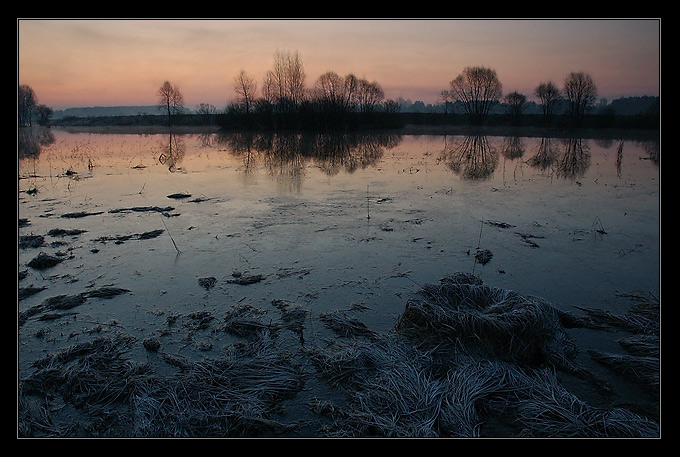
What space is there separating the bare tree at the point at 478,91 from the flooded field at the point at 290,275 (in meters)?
42.2

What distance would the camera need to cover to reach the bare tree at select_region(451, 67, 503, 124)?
52125mm

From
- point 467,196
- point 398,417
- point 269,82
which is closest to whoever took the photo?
point 398,417

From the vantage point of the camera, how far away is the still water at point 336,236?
5.54 m

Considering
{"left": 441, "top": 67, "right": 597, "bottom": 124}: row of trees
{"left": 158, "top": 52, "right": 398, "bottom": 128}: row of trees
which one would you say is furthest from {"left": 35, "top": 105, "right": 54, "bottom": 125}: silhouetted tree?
{"left": 441, "top": 67, "right": 597, "bottom": 124}: row of trees

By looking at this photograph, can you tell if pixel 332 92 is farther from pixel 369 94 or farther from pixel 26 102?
pixel 26 102

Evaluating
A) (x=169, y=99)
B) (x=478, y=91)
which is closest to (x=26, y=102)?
(x=169, y=99)

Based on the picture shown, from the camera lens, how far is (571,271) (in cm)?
626

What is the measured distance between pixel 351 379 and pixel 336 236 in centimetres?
426

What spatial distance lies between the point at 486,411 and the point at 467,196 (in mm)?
8692

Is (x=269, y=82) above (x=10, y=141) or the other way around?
above

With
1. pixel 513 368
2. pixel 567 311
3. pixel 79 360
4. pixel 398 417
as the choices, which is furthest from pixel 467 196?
pixel 79 360

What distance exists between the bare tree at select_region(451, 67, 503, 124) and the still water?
130 feet

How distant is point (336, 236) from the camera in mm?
7844

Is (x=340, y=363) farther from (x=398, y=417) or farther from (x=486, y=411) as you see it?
(x=486, y=411)
